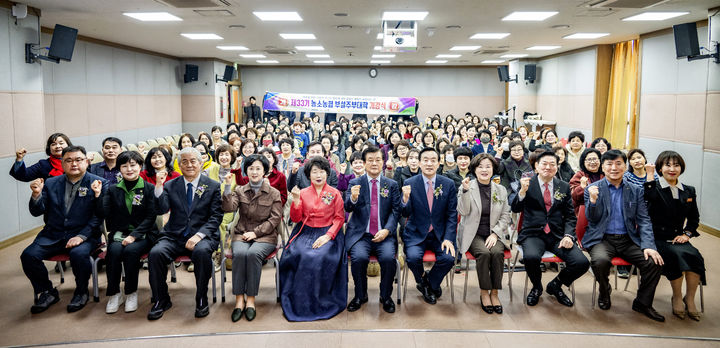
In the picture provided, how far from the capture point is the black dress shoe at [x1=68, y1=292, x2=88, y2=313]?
168 inches

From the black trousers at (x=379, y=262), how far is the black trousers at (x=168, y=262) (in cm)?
→ 130

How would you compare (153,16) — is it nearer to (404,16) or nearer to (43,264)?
(404,16)

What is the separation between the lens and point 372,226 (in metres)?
4.59

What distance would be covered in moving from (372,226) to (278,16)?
5258 mm

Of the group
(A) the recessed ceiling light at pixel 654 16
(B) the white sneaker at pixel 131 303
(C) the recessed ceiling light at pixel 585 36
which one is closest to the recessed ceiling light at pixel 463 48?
(C) the recessed ceiling light at pixel 585 36

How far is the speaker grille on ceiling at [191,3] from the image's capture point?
6.86 m

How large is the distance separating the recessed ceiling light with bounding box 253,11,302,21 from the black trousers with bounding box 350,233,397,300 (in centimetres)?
511

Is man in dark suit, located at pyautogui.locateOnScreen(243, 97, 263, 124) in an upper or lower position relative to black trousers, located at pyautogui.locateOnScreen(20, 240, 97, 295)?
upper

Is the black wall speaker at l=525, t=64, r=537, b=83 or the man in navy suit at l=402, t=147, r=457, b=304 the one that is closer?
the man in navy suit at l=402, t=147, r=457, b=304

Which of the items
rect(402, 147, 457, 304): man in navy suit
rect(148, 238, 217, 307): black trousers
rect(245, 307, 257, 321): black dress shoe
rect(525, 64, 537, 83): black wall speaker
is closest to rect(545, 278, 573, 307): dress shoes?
rect(402, 147, 457, 304): man in navy suit

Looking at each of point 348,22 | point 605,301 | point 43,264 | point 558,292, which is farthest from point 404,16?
point 43,264

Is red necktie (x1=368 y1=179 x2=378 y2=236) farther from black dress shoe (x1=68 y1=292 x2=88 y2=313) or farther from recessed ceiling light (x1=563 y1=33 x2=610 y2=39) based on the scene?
recessed ceiling light (x1=563 y1=33 x2=610 y2=39)

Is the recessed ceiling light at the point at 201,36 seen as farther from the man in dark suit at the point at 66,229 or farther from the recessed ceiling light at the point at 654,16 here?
the recessed ceiling light at the point at 654,16

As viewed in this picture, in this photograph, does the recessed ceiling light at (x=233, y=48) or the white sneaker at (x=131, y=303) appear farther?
the recessed ceiling light at (x=233, y=48)
